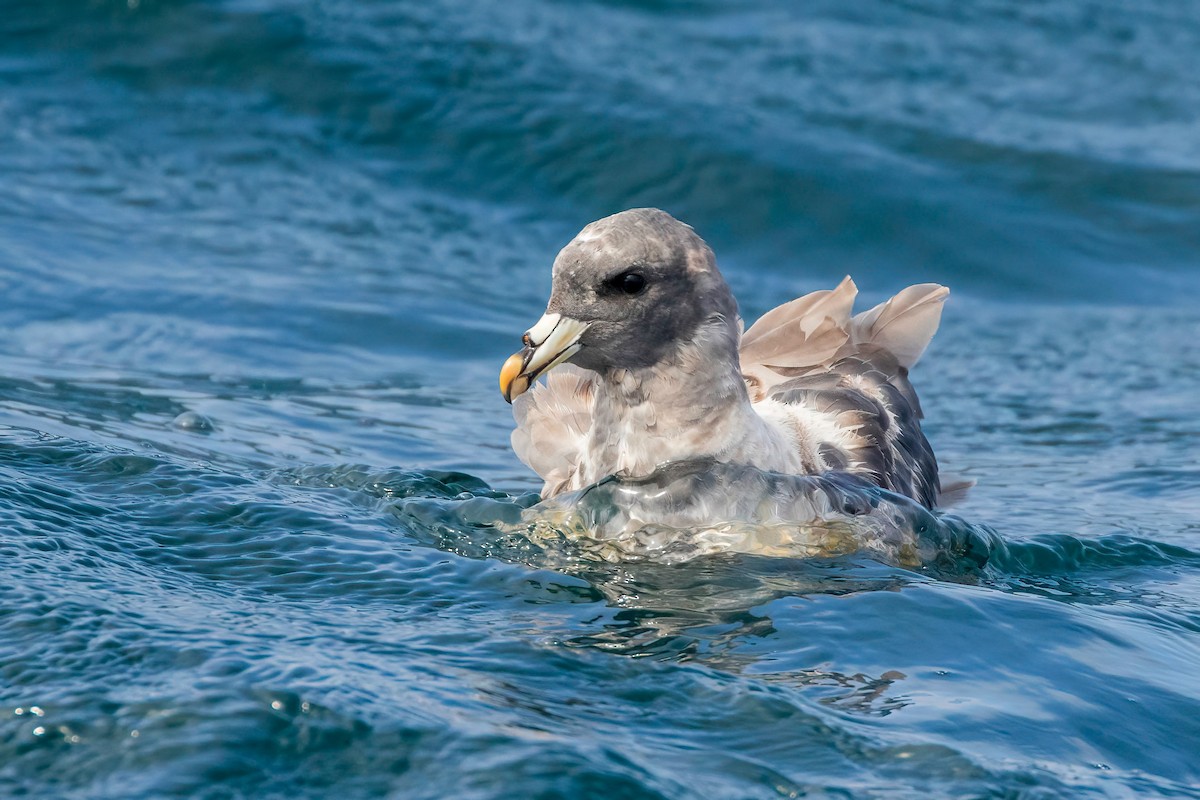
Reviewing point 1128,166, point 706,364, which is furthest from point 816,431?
→ point 1128,166

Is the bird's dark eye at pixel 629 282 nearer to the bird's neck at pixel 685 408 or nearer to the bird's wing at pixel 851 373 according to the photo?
the bird's neck at pixel 685 408

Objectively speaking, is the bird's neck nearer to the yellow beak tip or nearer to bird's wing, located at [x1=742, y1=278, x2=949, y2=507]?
the yellow beak tip

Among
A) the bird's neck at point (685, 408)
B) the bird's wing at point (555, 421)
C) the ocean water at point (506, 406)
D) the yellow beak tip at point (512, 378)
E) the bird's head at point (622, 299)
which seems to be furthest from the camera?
the bird's wing at point (555, 421)

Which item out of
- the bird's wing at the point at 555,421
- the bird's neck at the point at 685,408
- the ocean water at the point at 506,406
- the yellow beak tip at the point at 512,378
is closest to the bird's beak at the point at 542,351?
the yellow beak tip at the point at 512,378

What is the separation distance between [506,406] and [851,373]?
102 inches

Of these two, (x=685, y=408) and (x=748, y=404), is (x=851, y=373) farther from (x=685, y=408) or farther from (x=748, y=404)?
(x=685, y=408)

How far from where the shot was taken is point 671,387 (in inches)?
208

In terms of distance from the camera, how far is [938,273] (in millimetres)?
11203

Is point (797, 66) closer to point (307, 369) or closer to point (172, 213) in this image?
point (172, 213)

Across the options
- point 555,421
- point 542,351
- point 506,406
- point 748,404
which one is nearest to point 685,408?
point 748,404

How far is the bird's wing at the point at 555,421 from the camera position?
5914 mm

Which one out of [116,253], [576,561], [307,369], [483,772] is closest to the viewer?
[483,772]

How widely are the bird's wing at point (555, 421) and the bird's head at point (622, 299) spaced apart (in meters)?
0.68

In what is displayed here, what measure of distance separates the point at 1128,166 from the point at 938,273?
2.29 m
